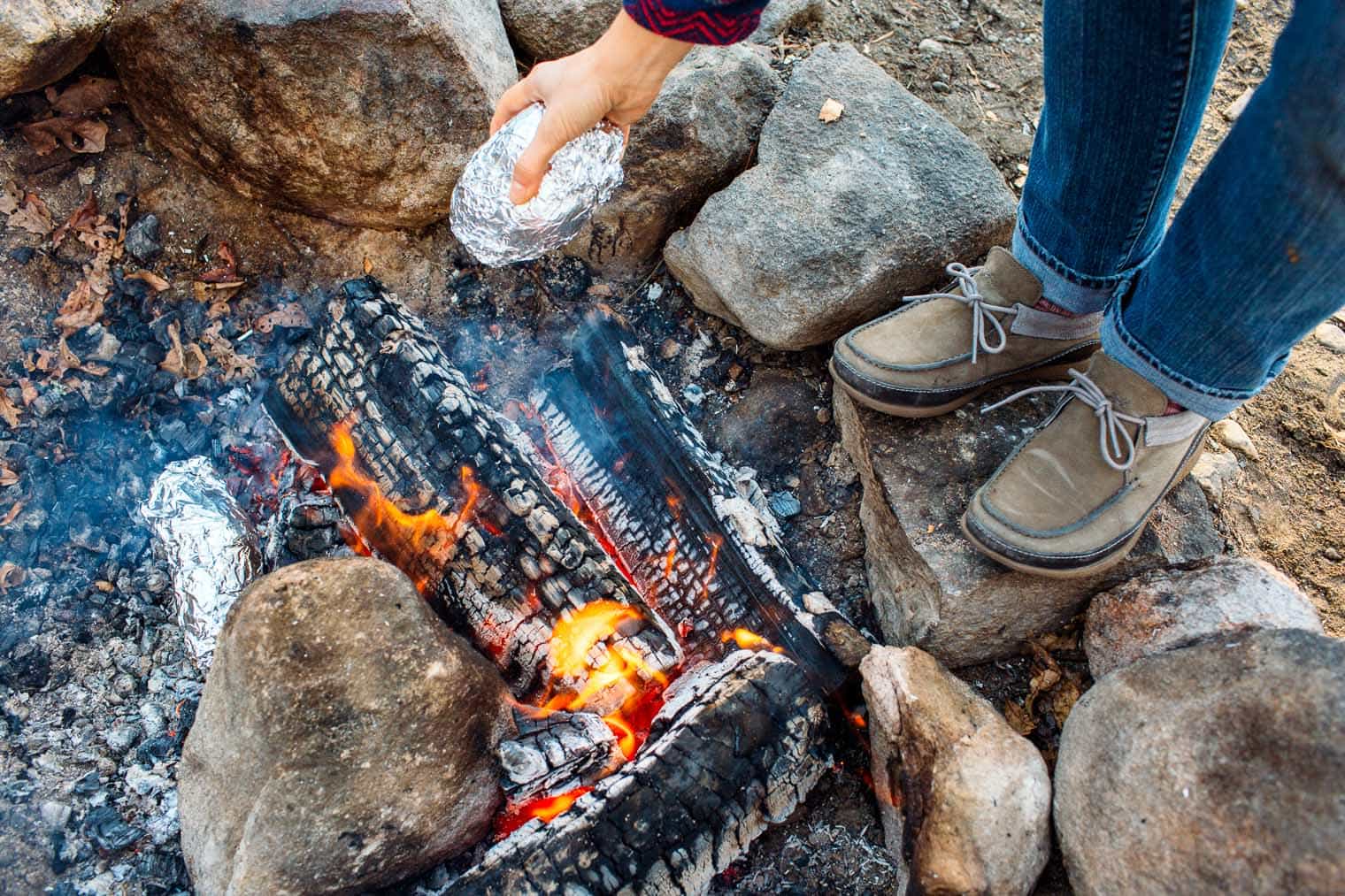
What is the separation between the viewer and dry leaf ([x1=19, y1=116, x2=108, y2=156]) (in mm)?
2529

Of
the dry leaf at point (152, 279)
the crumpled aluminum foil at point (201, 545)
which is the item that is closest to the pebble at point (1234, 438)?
the crumpled aluminum foil at point (201, 545)

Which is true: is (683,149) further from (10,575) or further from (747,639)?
(10,575)

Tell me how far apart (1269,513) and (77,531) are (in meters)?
3.37

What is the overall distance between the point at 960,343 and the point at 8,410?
8.77 feet

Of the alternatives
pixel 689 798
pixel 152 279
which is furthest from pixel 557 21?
pixel 689 798

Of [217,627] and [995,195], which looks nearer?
[217,627]

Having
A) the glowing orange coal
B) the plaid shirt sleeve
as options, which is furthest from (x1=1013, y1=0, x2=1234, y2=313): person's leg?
the glowing orange coal

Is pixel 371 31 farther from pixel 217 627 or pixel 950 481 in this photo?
pixel 950 481

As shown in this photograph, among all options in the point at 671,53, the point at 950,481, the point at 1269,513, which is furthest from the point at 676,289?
the point at 1269,513

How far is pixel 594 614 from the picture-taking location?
2.13m

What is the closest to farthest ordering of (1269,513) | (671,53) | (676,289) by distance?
(671,53), (1269,513), (676,289)

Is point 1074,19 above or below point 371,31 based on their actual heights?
below

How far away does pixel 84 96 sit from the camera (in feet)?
8.39

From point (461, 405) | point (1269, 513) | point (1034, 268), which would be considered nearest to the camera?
point (1034, 268)
